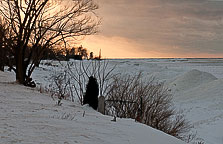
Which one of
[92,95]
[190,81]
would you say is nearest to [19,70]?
[92,95]

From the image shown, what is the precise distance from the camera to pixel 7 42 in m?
10.5

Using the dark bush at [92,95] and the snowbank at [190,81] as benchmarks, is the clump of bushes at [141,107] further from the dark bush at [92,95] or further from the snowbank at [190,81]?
the snowbank at [190,81]

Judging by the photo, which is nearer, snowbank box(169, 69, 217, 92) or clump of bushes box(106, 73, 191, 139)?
clump of bushes box(106, 73, 191, 139)

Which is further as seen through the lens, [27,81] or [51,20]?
[51,20]

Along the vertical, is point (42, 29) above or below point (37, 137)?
above

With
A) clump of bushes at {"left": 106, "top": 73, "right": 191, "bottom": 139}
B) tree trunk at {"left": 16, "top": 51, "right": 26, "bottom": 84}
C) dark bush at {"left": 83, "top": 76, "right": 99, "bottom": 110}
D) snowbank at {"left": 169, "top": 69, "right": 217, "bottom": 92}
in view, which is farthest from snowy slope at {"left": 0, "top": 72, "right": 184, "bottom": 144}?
snowbank at {"left": 169, "top": 69, "right": 217, "bottom": 92}

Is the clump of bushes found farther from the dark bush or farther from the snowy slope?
the snowy slope

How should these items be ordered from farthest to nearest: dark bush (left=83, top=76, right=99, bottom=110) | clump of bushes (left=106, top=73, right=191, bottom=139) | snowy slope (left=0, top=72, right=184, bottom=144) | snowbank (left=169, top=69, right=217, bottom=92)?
1. snowbank (left=169, top=69, right=217, bottom=92)
2. clump of bushes (left=106, top=73, right=191, bottom=139)
3. dark bush (left=83, top=76, right=99, bottom=110)
4. snowy slope (left=0, top=72, right=184, bottom=144)

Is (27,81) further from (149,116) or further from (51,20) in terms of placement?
(149,116)

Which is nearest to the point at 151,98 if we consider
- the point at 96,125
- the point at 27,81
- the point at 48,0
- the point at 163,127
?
the point at 163,127

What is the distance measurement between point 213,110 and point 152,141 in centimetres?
1120

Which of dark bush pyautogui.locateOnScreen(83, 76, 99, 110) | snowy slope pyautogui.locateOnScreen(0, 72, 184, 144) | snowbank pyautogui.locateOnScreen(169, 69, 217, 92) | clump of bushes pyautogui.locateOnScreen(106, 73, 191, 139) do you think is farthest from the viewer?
Answer: snowbank pyautogui.locateOnScreen(169, 69, 217, 92)

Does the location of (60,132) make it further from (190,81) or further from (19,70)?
(190,81)

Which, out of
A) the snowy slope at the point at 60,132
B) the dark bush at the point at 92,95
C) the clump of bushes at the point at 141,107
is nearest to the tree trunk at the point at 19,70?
the clump of bushes at the point at 141,107
